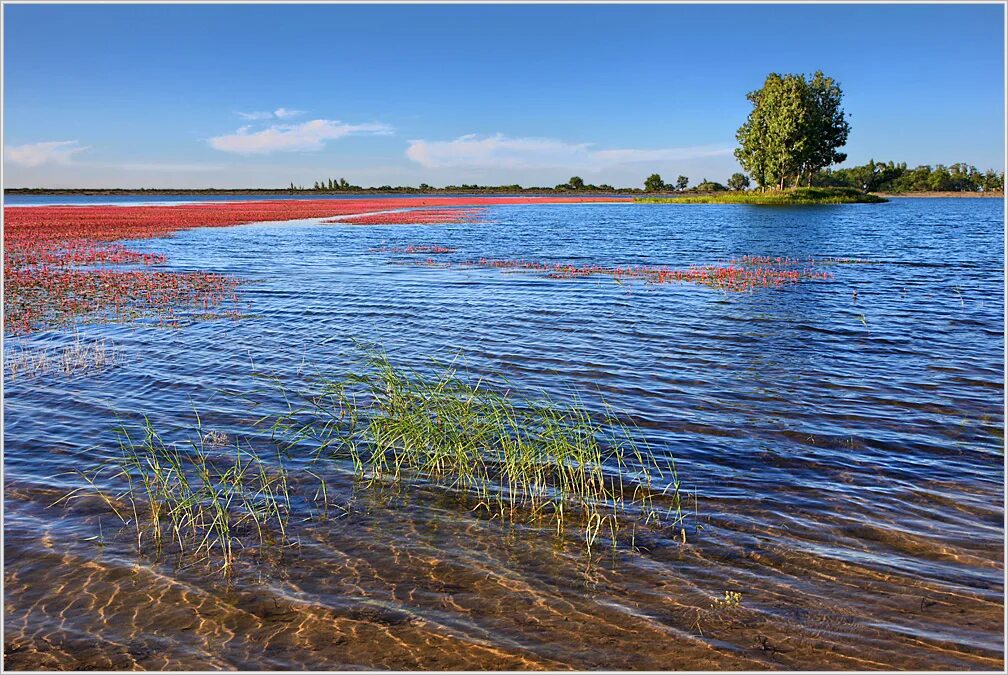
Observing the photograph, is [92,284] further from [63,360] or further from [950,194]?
[950,194]

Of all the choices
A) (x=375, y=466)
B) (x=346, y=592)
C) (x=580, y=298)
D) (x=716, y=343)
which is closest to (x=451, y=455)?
(x=375, y=466)

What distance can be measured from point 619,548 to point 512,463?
1578 millimetres

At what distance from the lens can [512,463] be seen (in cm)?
778

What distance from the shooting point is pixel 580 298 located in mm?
22359

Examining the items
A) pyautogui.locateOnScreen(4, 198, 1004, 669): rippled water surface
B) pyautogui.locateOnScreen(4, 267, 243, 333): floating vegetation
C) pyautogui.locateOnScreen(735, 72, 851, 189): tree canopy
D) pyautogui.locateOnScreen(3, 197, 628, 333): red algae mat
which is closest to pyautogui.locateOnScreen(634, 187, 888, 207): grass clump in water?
pyautogui.locateOnScreen(735, 72, 851, 189): tree canopy

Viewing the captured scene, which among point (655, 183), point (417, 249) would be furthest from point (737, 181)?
point (417, 249)

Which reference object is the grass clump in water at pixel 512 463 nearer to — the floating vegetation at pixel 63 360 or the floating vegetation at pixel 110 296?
the floating vegetation at pixel 63 360

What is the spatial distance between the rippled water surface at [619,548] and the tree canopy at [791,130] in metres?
92.2

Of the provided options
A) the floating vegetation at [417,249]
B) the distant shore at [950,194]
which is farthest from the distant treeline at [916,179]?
the floating vegetation at [417,249]

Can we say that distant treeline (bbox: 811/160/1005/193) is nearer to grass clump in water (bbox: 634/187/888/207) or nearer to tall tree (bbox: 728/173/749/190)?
tall tree (bbox: 728/173/749/190)

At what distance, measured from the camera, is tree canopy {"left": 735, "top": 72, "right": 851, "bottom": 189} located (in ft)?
328

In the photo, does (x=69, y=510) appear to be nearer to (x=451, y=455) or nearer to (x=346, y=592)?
(x=346, y=592)

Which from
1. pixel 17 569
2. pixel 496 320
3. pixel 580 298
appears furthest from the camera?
pixel 580 298

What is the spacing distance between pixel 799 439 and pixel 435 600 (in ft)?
20.8
